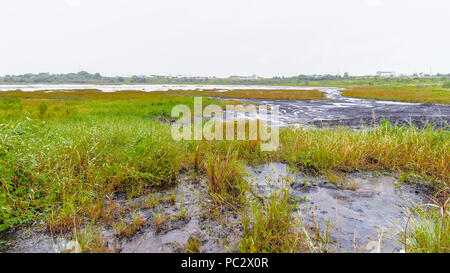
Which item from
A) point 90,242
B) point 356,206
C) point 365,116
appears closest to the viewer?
point 90,242

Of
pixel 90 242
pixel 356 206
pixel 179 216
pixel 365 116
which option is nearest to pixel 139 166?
pixel 179 216

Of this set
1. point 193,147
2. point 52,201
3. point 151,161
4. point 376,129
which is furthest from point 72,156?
point 376,129

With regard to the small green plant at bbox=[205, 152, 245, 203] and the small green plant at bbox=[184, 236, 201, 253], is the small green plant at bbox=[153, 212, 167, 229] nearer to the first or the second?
the small green plant at bbox=[184, 236, 201, 253]

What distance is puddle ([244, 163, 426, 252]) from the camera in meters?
3.56

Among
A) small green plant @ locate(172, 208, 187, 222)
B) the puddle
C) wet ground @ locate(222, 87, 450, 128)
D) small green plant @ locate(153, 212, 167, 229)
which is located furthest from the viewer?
wet ground @ locate(222, 87, 450, 128)

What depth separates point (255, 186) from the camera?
5.35 m

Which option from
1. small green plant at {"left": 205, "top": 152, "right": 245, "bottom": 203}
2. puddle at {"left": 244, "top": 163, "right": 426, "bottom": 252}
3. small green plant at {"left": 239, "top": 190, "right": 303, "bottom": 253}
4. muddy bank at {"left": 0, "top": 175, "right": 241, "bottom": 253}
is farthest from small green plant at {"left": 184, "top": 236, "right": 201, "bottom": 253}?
puddle at {"left": 244, "top": 163, "right": 426, "bottom": 252}

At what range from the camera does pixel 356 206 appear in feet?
15.5

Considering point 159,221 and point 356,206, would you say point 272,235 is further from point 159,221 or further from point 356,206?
point 356,206

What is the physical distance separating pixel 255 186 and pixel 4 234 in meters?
4.67

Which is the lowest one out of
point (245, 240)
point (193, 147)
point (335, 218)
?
point (335, 218)
